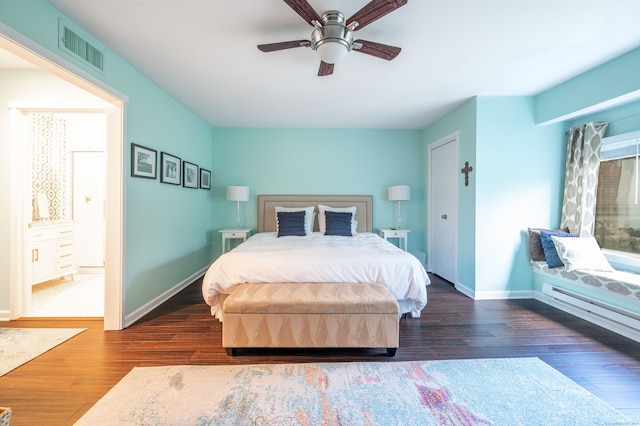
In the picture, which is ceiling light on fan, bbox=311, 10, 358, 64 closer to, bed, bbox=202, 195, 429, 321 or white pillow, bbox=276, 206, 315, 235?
bed, bbox=202, 195, 429, 321

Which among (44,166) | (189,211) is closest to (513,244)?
(189,211)

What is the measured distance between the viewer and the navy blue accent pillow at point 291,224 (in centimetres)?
411

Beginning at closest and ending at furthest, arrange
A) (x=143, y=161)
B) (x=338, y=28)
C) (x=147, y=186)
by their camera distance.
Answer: (x=338, y=28) → (x=143, y=161) → (x=147, y=186)

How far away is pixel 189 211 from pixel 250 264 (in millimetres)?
2017

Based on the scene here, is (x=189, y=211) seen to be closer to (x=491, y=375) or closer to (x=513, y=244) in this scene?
(x=491, y=375)

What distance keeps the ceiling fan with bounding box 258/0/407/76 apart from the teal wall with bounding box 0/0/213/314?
1.50 metres

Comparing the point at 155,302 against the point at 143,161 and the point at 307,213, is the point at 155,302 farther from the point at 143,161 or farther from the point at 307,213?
the point at 307,213

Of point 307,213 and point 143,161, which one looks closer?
point 143,161

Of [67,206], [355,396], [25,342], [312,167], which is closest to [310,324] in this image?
[355,396]

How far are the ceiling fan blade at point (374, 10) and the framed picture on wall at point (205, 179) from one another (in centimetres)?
348

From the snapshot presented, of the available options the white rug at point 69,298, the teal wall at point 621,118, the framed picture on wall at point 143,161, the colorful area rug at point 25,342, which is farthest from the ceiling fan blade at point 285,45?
the teal wall at point 621,118

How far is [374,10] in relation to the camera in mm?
1696

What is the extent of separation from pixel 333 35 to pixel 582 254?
353 centimetres

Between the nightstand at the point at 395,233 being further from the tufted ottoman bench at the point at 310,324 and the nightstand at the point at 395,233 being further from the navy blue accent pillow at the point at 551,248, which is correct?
the tufted ottoman bench at the point at 310,324
